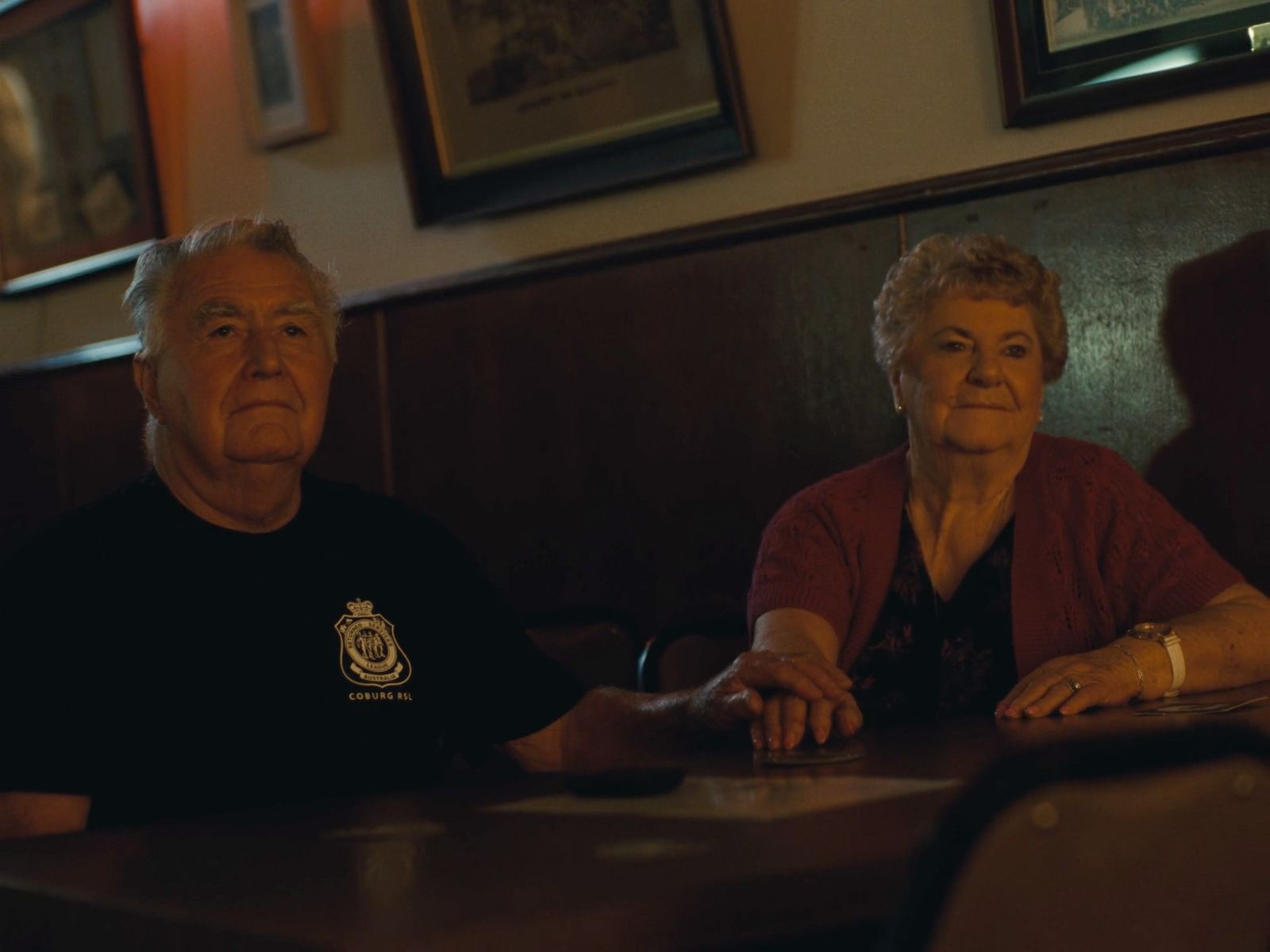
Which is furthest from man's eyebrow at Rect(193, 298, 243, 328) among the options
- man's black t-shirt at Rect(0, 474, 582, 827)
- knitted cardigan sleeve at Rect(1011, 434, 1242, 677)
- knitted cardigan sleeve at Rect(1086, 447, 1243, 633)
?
knitted cardigan sleeve at Rect(1086, 447, 1243, 633)

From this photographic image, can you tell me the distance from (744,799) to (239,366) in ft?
3.74

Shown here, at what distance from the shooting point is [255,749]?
1980mm

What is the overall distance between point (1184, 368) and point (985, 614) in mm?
701

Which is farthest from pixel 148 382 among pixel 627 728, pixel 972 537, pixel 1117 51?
pixel 1117 51

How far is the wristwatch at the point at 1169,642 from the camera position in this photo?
7.09 feet

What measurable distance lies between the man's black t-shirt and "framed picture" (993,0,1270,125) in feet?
4.97

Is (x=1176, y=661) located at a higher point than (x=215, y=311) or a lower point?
lower

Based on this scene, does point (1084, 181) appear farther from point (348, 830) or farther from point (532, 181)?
point (348, 830)

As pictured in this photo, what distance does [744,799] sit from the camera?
150 centimetres

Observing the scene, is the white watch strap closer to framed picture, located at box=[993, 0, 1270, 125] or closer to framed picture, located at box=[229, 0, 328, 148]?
framed picture, located at box=[993, 0, 1270, 125]

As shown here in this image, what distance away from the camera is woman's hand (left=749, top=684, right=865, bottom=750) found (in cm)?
194

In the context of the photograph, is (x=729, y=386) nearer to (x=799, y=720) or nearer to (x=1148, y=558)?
(x=1148, y=558)

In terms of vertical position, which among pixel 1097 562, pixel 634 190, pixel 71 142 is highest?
pixel 71 142

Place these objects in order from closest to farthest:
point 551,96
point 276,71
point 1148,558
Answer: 1. point 1148,558
2. point 551,96
3. point 276,71
